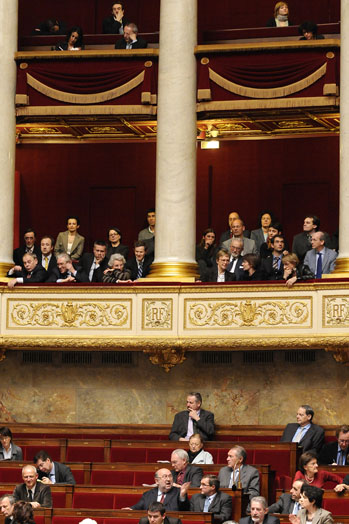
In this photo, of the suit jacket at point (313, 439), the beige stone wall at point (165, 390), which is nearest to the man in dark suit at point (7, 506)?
the suit jacket at point (313, 439)

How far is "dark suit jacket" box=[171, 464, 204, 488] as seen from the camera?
13.6 m

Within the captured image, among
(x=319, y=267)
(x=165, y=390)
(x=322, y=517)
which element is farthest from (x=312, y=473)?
(x=165, y=390)

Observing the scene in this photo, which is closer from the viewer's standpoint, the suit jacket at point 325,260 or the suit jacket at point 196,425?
the suit jacket at point 196,425

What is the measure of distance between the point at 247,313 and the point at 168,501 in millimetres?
3861

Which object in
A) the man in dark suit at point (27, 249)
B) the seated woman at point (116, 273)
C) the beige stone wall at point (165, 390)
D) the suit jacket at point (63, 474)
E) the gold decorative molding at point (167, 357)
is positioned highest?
the man in dark suit at point (27, 249)

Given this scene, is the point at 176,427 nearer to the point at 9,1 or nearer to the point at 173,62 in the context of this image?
the point at 173,62

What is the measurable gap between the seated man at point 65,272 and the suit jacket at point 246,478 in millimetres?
4132

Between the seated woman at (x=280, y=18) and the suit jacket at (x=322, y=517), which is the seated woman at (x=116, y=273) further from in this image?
the suit jacket at (x=322, y=517)

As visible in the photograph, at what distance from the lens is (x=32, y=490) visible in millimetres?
13297

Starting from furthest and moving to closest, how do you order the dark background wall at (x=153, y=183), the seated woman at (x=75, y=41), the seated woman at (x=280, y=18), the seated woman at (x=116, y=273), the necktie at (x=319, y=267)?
the dark background wall at (x=153, y=183) → the seated woman at (x=280, y=18) → the seated woman at (x=75, y=41) → the seated woman at (x=116, y=273) → the necktie at (x=319, y=267)

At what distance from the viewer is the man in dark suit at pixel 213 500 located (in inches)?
507

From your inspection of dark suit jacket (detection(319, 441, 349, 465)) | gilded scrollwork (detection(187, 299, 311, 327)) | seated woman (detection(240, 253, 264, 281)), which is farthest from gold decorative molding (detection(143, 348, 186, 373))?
dark suit jacket (detection(319, 441, 349, 465))

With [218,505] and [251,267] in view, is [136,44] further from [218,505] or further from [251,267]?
[218,505]

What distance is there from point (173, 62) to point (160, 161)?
1.24 metres
